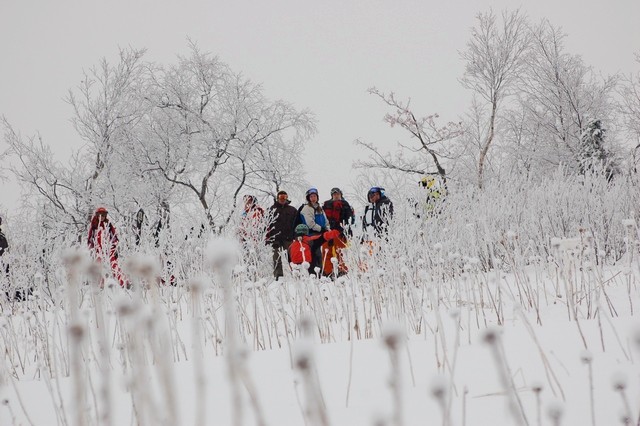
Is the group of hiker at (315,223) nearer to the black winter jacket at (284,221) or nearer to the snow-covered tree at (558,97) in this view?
the black winter jacket at (284,221)

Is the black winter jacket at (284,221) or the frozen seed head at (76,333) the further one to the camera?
the black winter jacket at (284,221)

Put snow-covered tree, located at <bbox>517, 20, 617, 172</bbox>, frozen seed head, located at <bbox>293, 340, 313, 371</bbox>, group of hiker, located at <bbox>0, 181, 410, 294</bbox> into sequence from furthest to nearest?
snow-covered tree, located at <bbox>517, 20, 617, 172</bbox>, group of hiker, located at <bbox>0, 181, 410, 294</bbox>, frozen seed head, located at <bbox>293, 340, 313, 371</bbox>

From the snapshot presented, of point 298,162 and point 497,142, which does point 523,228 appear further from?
point 497,142

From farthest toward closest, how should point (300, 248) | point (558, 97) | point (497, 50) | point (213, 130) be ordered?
point (558, 97)
point (213, 130)
point (497, 50)
point (300, 248)

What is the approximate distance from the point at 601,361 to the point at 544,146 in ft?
68.8

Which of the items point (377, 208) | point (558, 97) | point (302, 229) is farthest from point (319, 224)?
point (558, 97)

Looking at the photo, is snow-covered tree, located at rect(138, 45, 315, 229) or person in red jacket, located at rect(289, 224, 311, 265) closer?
person in red jacket, located at rect(289, 224, 311, 265)

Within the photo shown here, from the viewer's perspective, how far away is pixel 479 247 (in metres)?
6.40

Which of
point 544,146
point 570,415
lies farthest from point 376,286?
point 544,146

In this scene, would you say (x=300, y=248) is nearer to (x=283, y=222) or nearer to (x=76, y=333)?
(x=283, y=222)

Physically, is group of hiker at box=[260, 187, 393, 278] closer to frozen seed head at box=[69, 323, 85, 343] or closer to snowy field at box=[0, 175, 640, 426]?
snowy field at box=[0, 175, 640, 426]

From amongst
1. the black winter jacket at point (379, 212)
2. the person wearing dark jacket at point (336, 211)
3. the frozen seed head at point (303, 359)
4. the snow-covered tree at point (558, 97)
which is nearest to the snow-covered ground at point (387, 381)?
the frozen seed head at point (303, 359)

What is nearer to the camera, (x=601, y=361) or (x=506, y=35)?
(x=601, y=361)

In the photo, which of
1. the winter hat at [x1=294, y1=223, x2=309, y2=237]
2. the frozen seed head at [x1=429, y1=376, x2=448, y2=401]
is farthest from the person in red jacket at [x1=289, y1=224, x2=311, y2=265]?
the frozen seed head at [x1=429, y1=376, x2=448, y2=401]
